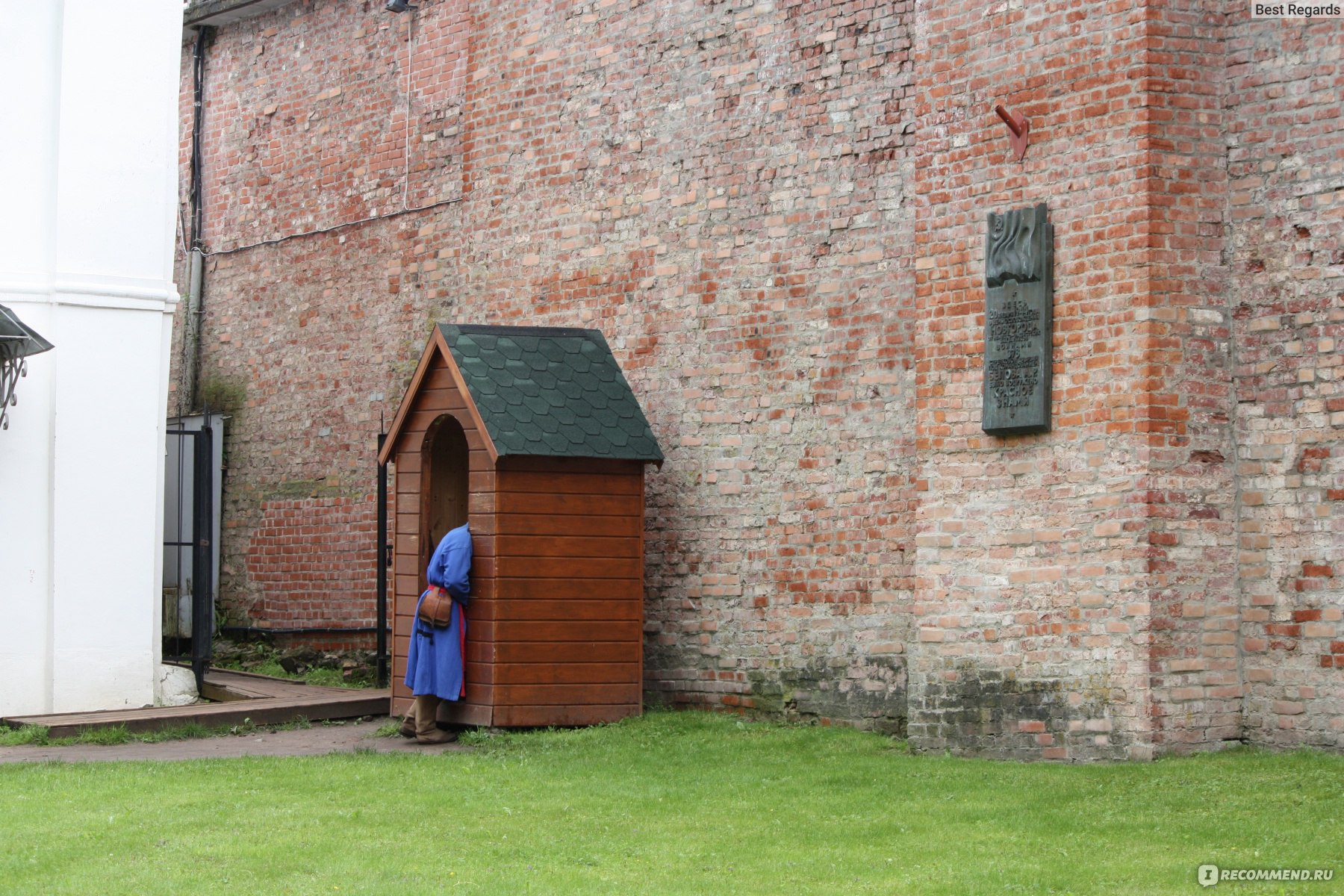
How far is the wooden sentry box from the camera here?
33.0 ft

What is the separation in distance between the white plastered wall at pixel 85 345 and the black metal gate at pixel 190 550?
1.97 feet

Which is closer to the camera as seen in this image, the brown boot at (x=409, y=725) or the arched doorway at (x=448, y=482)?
the brown boot at (x=409, y=725)

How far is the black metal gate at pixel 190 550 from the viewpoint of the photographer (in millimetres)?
11789

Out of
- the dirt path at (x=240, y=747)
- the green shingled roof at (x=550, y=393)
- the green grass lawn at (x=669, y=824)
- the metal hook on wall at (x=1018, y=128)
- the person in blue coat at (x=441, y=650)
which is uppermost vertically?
the metal hook on wall at (x=1018, y=128)

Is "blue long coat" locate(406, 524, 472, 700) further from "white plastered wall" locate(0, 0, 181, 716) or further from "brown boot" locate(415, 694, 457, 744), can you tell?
"white plastered wall" locate(0, 0, 181, 716)

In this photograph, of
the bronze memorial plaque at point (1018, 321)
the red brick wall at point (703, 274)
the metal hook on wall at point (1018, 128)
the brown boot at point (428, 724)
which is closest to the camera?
the bronze memorial plaque at point (1018, 321)

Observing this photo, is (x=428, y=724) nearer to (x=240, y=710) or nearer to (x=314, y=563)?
(x=240, y=710)

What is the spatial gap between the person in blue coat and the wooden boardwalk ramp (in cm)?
120

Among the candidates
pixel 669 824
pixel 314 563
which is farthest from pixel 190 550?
pixel 669 824

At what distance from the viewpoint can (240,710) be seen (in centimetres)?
1076

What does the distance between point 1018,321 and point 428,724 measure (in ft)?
14.6

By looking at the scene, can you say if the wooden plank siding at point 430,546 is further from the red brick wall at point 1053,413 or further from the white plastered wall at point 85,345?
the red brick wall at point 1053,413

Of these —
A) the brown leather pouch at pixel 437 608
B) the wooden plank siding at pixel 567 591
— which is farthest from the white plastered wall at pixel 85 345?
the wooden plank siding at pixel 567 591

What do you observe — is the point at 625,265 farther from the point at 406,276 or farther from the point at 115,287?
the point at 115,287
